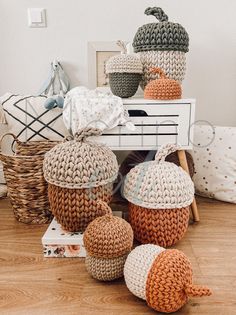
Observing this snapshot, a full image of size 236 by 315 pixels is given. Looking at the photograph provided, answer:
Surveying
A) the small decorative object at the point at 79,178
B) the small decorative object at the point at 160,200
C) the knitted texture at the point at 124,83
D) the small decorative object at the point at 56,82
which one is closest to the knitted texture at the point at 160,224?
the small decorative object at the point at 160,200

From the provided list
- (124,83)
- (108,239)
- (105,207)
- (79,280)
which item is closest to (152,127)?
(124,83)

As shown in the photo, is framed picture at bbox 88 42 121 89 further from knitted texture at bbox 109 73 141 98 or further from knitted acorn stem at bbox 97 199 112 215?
knitted acorn stem at bbox 97 199 112 215

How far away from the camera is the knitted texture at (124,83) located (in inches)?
51.8

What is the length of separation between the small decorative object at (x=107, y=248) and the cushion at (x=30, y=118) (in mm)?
645

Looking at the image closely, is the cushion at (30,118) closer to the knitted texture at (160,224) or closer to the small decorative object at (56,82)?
the small decorative object at (56,82)

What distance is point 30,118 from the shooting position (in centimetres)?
148

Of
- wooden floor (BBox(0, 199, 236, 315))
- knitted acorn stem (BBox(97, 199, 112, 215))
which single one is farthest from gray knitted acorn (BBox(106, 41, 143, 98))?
wooden floor (BBox(0, 199, 236, 315))

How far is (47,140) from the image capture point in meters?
1.49

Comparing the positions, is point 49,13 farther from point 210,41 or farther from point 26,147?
point 210,41

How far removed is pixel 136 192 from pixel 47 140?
56 centimetres

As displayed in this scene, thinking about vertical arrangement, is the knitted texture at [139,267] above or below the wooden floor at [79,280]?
above

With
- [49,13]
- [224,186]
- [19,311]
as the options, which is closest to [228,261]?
[224,186]

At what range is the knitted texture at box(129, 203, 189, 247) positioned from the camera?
Answer: 1.11 m

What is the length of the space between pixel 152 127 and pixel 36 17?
2.76ft
